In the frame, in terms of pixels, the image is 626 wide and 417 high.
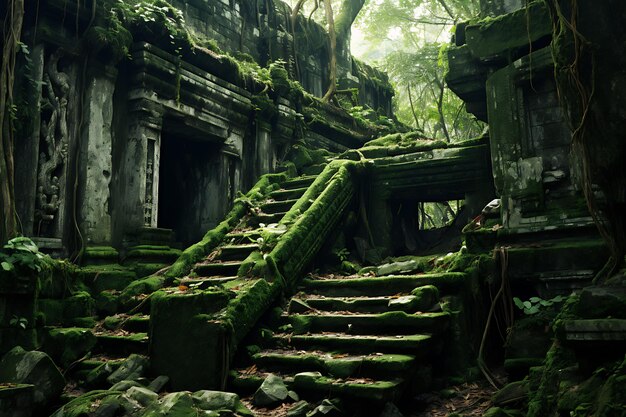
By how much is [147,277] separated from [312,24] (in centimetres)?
1069

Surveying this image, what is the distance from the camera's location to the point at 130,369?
5.73 m

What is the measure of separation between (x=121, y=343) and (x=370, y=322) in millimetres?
2878

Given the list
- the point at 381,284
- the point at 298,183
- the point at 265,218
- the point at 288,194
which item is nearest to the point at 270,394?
the point at 381,284

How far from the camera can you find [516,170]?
719 centimetres

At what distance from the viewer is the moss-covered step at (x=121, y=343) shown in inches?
246

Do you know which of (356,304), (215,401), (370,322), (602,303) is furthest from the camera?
(356,304)

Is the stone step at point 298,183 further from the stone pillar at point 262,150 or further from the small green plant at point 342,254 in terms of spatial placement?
the small green plant at point 342,254

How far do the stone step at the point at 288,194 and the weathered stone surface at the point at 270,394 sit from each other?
4.89m

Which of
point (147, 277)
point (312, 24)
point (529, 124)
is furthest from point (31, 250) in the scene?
point (312, 24)

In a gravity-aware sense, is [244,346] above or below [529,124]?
below

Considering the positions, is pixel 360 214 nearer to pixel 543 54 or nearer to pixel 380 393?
pixel 543 54

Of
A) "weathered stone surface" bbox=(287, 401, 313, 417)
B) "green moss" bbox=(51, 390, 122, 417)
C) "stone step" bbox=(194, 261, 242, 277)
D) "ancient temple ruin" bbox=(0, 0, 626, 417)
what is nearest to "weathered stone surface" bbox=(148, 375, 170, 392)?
"ancient temple ruin" bbox=(0, 0, 626, 417)

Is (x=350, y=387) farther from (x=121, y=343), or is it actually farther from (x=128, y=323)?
(x=128, y=323)

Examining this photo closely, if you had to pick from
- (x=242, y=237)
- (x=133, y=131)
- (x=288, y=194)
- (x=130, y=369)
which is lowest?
(x=130, y=369)
